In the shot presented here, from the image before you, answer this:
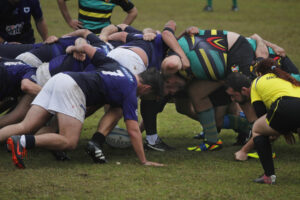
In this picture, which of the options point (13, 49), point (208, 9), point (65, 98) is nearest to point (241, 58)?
point (65, 98)

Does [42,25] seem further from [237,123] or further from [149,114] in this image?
[237,123]

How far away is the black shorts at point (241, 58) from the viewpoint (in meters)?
6.27

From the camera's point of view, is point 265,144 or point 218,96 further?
point 218,96

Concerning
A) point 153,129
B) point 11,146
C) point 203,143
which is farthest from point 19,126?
point 203,143

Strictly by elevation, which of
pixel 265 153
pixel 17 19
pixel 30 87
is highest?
pixel 17 19

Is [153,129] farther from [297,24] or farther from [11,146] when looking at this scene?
[297,24]

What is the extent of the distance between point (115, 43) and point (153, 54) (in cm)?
68

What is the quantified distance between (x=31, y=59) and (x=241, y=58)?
2543mm

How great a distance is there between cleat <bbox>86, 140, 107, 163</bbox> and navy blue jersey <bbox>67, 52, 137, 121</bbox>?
42cm

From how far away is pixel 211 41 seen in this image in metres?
6.43

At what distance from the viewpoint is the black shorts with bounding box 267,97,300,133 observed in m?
4.82

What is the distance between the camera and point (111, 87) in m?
5.62

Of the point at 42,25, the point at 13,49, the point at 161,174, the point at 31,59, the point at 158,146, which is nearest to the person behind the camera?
the point at 161,174

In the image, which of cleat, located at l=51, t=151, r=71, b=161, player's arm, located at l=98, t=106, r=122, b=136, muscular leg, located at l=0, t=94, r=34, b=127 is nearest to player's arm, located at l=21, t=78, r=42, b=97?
muscular leg, located at l=0, t=94, r=34, b=127
